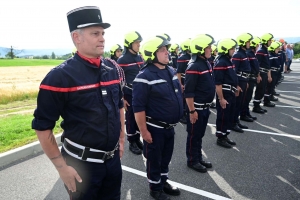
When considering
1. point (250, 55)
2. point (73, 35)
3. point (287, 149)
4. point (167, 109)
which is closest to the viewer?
point (73, 35)

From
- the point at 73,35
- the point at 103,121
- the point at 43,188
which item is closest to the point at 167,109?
the point at 103,121

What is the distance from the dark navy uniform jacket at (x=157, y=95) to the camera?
3.26 m

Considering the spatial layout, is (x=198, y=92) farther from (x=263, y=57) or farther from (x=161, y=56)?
(x=263, y=57)

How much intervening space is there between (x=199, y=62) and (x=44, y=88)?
2968 millimetres

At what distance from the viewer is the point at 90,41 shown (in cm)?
202

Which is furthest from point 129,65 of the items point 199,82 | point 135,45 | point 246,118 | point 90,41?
point 246,118

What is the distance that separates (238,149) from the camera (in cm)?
527

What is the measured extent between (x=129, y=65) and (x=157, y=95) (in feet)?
7.09

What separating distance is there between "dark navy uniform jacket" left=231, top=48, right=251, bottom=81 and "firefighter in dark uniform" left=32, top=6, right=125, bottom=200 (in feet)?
16.4

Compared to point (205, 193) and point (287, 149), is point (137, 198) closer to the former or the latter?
point (205, 193)

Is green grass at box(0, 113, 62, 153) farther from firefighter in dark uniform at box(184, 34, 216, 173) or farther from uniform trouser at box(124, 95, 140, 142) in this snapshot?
firefighter in dark uniform at box(184, 34, 216, 173)

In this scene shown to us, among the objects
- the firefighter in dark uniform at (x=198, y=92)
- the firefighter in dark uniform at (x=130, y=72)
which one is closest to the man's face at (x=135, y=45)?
the firefighter in dark uniform at (x=130, y=72)

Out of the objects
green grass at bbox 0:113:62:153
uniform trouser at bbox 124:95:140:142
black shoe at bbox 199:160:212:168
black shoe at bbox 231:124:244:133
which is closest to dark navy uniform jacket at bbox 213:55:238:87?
black shoe at bbox 231:124:244:133

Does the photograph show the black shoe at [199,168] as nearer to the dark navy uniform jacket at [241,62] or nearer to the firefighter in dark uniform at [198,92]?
the firefighter in dark uniform at [198,92]
